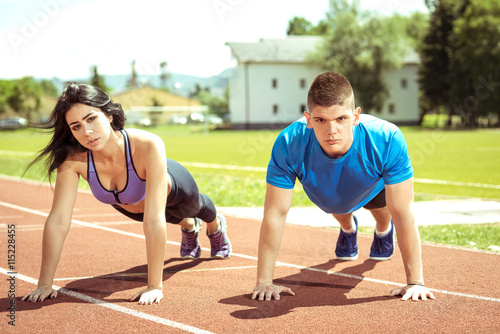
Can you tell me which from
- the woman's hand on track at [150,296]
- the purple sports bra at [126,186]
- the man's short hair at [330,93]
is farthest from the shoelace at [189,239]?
the man's short hair at [330,93]

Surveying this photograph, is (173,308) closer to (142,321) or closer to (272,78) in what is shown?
(142,321)

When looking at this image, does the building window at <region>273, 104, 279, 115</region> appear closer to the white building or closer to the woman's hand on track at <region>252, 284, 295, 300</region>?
the white building

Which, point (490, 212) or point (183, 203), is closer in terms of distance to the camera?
point (183, 203)

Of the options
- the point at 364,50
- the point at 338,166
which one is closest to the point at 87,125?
the point at 338,166

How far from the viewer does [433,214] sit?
28.8 ft

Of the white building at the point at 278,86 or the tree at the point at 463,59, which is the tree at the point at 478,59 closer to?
the tree at the point at 463,59

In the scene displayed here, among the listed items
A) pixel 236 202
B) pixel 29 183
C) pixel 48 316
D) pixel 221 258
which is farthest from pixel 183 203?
pixel 29 183

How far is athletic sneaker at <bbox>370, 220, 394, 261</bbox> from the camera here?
595 cm

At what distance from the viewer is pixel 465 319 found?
158 inches

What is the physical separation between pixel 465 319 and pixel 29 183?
12803 millimetres

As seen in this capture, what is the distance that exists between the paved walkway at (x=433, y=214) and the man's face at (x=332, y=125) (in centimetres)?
390

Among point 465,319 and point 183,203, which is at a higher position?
point 183,203

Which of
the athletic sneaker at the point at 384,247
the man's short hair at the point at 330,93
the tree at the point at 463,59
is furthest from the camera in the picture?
the tree at the point at 463,59

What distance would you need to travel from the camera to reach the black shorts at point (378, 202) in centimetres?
529
